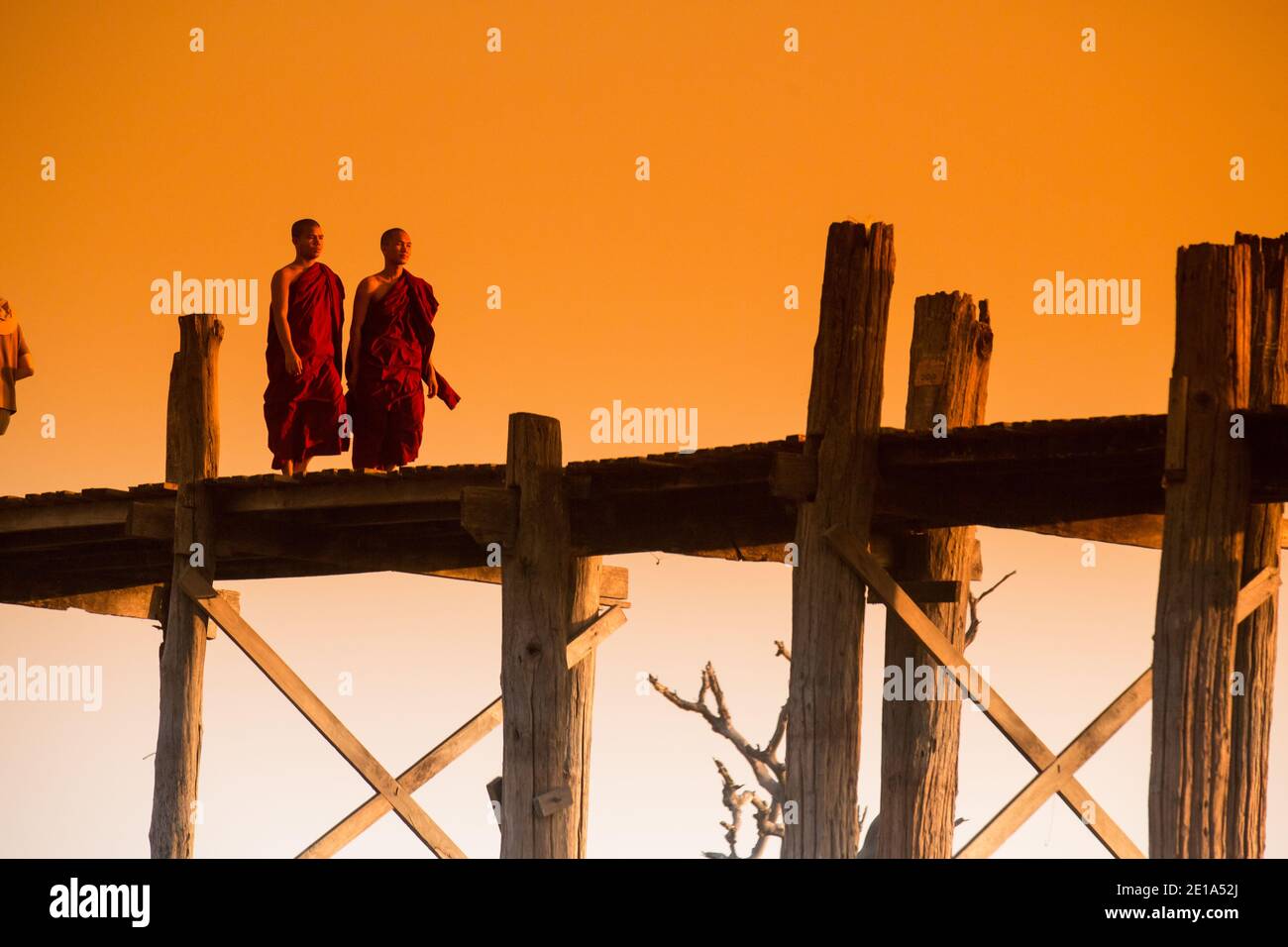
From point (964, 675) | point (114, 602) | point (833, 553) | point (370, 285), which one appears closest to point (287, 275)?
point (370, 285)

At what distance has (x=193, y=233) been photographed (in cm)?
1925

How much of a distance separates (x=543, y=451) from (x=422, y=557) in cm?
182

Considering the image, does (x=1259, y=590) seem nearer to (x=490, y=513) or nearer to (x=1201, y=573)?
(x=1201, y=573)

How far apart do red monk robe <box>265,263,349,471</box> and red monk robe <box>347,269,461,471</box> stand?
0.42 feet

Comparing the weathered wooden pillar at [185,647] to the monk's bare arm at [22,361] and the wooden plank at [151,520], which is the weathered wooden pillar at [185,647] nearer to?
the wooden plank at [151,520]

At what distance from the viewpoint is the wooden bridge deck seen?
830 centimetres

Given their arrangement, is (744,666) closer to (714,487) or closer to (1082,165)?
(1082,165)

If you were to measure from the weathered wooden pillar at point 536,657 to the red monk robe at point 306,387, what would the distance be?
190cm

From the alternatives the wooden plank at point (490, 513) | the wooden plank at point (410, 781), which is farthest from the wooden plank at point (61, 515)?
the wooden plank at point (490, 513)

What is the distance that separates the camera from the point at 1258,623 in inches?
348

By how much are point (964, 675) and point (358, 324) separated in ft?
11.8

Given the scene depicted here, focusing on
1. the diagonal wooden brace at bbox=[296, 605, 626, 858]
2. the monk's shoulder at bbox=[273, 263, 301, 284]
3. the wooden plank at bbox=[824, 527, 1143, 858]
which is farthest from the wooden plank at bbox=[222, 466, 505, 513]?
the wooden plank at bbox=[824, 527, 1143, 858]

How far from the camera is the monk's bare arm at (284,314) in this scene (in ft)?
35.6

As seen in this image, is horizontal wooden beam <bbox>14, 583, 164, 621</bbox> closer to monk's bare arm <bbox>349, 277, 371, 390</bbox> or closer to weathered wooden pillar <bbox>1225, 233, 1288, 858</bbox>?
monk's bare arm <bbox>349, 277, 371, 390</bbox>
